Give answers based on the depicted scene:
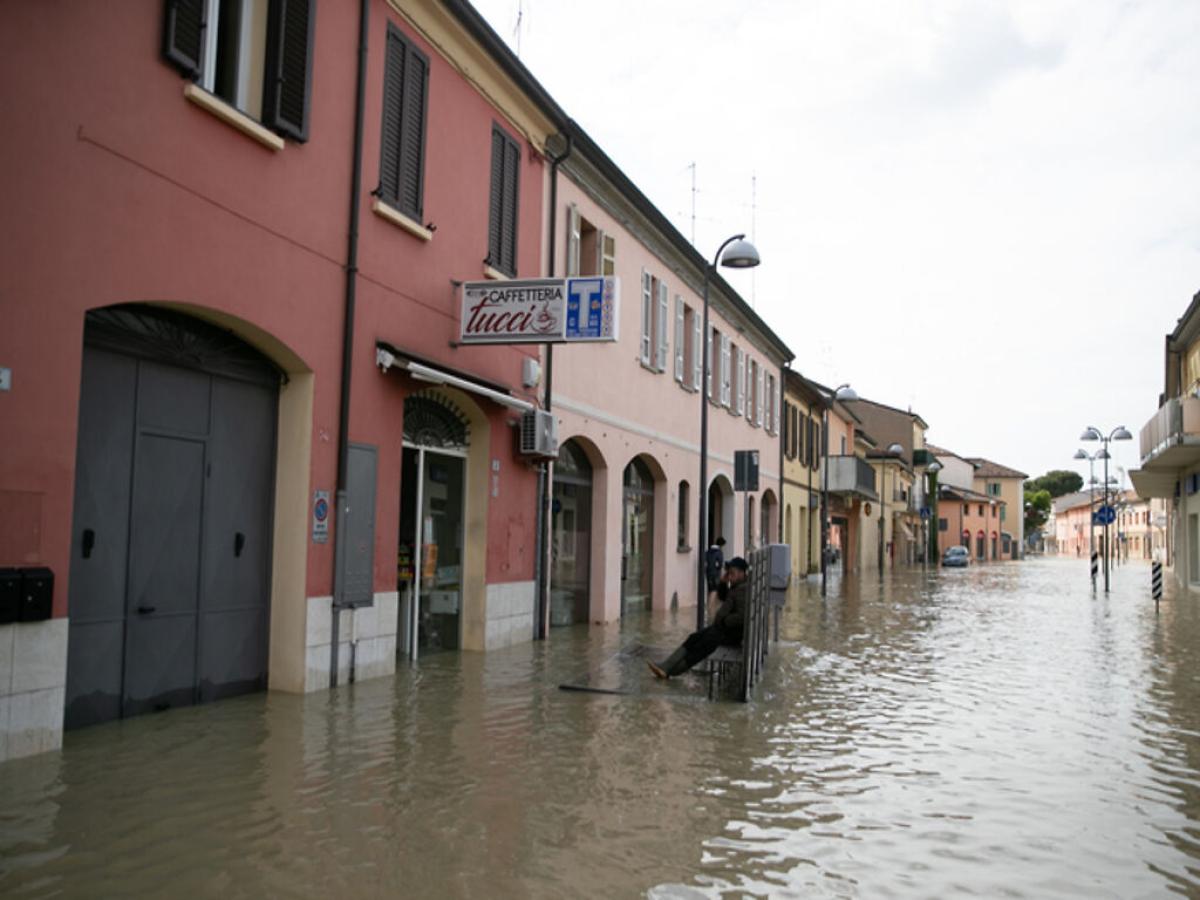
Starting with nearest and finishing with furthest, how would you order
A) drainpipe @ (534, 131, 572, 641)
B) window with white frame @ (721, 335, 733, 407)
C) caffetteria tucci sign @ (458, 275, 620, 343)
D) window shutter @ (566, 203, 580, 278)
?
1. caffetteria tucci sign @ (458, 275, 620, 343)
2. drainpipe @ (534, 131, 572, 641)
3. window shutter @ (566, 203, 580, 278)
4. window with white frame @ (721, 335, 733, 407)

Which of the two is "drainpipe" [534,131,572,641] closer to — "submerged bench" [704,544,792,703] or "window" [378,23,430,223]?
"submerged bench" [704,544,792,703]

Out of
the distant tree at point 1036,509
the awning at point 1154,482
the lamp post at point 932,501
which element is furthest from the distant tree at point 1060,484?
the awning at point 1154,482

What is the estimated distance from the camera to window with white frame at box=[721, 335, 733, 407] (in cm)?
2512

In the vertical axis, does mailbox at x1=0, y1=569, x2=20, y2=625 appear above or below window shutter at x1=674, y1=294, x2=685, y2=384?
below

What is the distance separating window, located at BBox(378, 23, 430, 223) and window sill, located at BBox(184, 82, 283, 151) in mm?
1754

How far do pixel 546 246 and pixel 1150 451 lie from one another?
2561cm

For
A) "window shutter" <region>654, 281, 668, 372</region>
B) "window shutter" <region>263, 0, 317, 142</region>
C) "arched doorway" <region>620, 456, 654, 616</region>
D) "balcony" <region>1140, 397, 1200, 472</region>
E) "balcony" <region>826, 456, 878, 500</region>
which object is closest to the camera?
"window shutter" <region>263, 0, 317, 142</region>

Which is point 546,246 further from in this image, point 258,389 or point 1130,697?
point 1130,697

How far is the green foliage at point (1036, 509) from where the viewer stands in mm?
130875

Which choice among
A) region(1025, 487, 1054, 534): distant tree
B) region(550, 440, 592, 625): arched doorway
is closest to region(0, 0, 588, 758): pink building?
region(550, 440, 592, 625): arched doorway

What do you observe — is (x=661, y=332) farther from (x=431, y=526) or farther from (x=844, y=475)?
(x=844, y=475)

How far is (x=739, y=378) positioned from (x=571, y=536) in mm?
11086

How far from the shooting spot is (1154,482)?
132ft

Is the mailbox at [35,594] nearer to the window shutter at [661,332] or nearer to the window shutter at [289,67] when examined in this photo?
the window shutter at [289,67]
